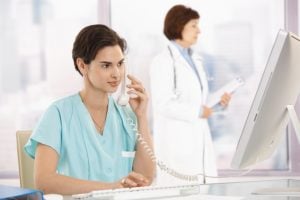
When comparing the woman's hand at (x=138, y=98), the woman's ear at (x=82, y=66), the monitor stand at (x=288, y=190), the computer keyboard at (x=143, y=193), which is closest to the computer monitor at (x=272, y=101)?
the monitor stand at (x=288, y=190)

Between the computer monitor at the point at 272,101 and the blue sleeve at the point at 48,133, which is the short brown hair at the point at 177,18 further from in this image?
the computer monitor at the point at 272,101

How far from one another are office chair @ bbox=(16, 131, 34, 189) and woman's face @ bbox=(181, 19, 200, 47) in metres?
1.88

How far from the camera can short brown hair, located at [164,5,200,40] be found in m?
3.85

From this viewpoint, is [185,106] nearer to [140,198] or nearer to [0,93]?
[0,93]

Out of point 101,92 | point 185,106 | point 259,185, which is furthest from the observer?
point 185,106

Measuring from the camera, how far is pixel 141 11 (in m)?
4.04

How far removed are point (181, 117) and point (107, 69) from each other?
5.44 feet

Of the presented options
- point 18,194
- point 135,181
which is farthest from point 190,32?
point 18,194

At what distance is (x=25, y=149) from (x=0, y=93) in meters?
2.30

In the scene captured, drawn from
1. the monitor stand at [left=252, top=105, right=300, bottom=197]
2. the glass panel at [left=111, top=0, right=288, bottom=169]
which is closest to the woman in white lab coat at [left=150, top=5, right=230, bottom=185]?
the glass panel at [left=111, top=0, right=288, bottom=169]

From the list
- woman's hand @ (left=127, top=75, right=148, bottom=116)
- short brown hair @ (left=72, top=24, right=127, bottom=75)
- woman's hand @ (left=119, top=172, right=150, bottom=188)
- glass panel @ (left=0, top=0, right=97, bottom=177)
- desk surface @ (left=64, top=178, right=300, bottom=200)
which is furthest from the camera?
glass panel @ (left=0, top=0, right=97, bottom=177)

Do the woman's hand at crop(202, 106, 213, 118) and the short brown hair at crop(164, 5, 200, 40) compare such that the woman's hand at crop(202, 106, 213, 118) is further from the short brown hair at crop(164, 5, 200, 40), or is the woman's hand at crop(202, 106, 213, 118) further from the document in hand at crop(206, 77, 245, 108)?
the short brown hair at crop(164, 5, 200, 40)

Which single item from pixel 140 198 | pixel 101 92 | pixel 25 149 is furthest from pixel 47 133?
pixel 140 198

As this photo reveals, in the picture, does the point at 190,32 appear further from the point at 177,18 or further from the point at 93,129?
the point at 93,129
